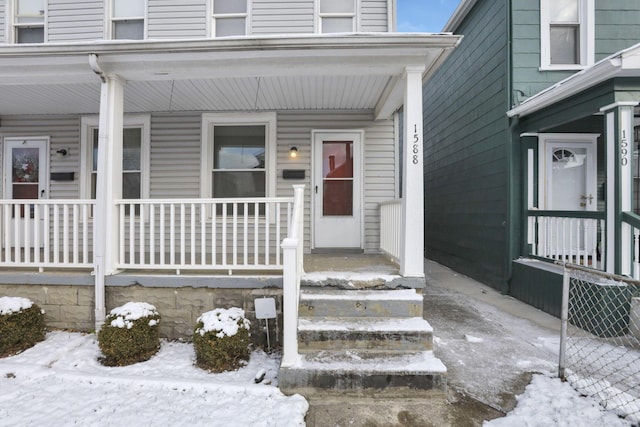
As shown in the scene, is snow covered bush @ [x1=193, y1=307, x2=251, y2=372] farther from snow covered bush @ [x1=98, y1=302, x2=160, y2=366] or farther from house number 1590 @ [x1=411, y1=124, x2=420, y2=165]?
house number 1590 @ [x1=411, y1=124, x2=420, y2=165]

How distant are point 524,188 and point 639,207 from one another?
9.30 feet

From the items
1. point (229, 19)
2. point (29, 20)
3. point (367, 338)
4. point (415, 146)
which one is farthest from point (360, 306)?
point (29, 20)

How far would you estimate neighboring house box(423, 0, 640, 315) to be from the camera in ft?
12.5

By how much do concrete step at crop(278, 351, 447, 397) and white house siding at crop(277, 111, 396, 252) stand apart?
285 centimetres

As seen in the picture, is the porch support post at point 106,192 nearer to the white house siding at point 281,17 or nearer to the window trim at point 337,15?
the white house siding at point 281,17

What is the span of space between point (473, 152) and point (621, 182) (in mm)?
3162

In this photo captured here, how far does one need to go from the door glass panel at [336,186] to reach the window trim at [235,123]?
804 millimetres

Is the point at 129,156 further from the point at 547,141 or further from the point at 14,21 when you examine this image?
the point at 547,141

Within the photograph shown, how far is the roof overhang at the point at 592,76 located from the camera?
350cm

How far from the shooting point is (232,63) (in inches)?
147

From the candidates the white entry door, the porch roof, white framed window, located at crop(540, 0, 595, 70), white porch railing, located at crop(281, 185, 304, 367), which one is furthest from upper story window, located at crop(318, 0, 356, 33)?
white porch railing, located at crop(281, 185, 304, 367)

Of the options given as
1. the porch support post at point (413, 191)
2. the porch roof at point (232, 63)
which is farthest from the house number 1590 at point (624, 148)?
the porch support post at point (413, 191)

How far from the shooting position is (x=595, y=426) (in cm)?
224

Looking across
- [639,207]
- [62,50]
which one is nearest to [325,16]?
[62,50]
